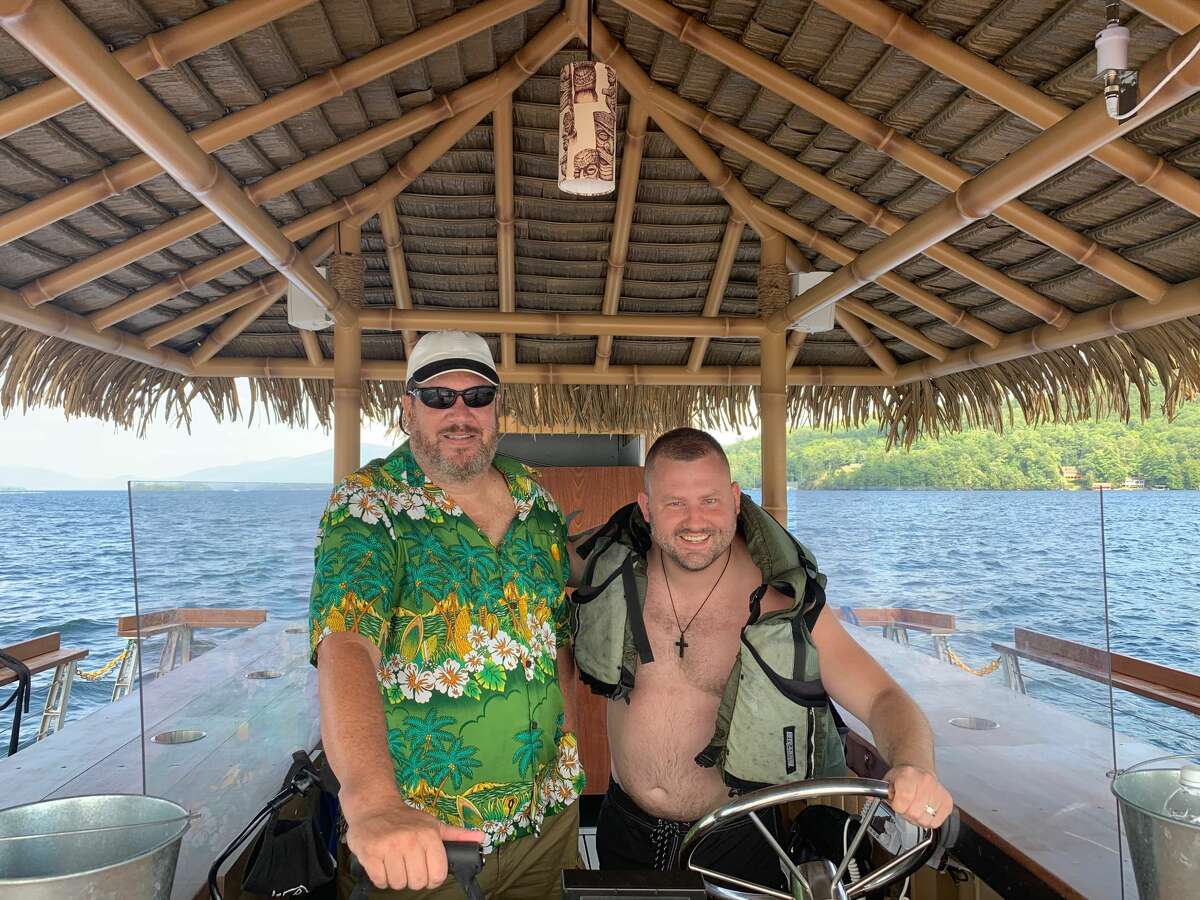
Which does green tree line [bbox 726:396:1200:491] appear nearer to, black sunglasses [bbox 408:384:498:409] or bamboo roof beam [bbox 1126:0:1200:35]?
bamboo roof beam [bbox 1126:0:1200:35]

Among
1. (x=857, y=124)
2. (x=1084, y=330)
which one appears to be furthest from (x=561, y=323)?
(x=1084, y=330)

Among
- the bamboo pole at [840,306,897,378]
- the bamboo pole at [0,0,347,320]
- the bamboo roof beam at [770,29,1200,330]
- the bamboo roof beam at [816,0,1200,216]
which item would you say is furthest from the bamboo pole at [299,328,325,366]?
the bamboo roof beam at [816,0,1200,216]

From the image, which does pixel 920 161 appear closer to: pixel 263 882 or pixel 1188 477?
pixel 263 882

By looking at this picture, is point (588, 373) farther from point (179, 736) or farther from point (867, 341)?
point (179, 736)

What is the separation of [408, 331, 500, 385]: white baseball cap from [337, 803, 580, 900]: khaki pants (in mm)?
909

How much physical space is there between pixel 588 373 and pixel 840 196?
7.18 feet

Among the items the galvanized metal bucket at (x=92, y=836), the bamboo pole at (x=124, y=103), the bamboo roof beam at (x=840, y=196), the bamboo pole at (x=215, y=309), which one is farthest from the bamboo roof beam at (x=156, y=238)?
the galvanized metal bucket at (x=92, y=836)

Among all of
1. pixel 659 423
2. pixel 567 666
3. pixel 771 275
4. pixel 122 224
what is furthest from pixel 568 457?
pixel 567 666

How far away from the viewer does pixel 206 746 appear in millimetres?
1931

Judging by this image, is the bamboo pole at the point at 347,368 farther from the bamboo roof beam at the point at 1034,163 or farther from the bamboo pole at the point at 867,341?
the bamboo pole at the point at 867,341

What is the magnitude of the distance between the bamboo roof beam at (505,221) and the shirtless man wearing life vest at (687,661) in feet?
9.63

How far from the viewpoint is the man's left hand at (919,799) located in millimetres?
1479

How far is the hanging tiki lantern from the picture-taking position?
3.17 meters

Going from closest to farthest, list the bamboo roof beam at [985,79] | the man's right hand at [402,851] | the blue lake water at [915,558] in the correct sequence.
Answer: the man's right hand at [402,851]
the blue lake water at [915,558]
the bamboo roof beam at [985,79]
